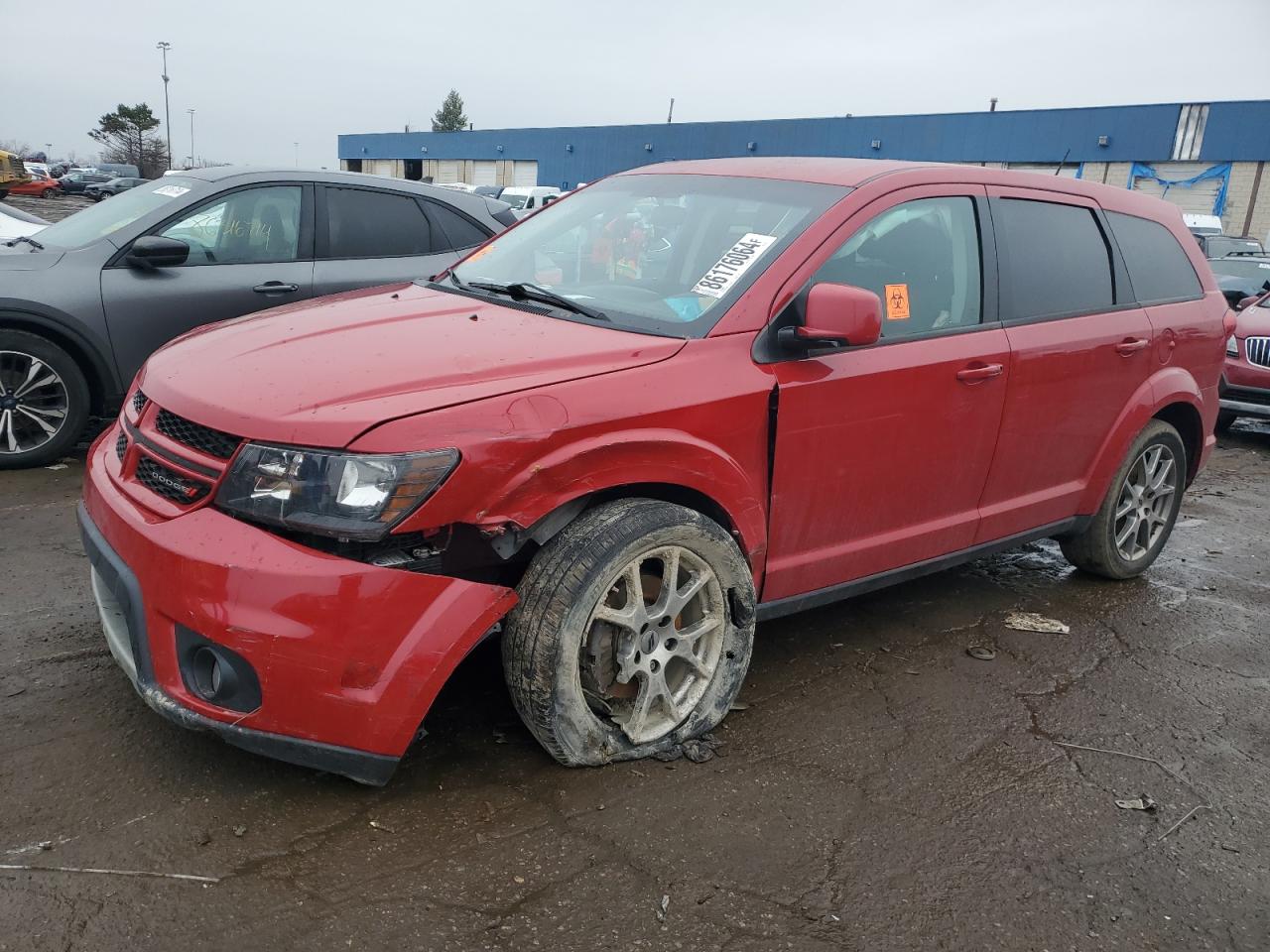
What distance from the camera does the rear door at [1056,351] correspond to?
3.85 metres

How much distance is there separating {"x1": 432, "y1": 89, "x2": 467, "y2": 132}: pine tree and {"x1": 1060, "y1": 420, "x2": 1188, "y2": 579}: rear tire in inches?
4504

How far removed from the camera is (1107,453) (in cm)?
440

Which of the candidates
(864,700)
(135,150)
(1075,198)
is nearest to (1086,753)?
(864,700)

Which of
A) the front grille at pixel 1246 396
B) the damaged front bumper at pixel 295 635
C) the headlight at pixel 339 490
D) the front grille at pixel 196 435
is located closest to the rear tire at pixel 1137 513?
the damaged front bumper at pixel 295 635

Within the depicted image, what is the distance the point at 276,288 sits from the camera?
5.78 metres

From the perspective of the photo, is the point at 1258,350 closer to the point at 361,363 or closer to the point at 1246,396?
the point at 1246,396

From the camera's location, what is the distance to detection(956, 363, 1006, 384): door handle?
3564 millimetres

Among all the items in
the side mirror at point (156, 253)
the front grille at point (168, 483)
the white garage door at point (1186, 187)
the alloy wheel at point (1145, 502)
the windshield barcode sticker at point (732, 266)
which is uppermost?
the white garage door at point (1186, 187)

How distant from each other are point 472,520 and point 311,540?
15.2 inches

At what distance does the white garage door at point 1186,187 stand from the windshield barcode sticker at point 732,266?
32642 mm

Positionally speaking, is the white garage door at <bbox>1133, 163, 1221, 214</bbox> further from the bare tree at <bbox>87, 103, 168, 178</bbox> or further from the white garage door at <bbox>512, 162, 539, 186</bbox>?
the bare tree at <bbox>87, 103, 168, 178</bbox>

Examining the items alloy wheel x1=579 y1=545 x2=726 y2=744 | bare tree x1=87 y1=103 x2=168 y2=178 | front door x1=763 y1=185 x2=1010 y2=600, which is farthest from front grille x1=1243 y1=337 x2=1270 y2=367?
bare tree x1=87 y1=103 x2=168 y2=178

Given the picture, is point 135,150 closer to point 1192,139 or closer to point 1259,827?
point 1192,139

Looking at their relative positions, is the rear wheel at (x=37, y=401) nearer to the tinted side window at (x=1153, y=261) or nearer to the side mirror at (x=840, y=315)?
the side mirror at (x=840, y=315)
